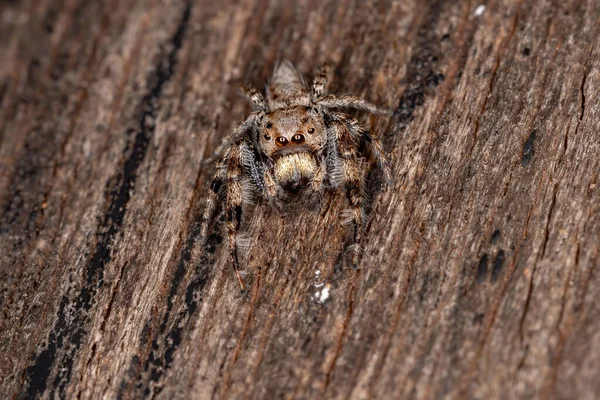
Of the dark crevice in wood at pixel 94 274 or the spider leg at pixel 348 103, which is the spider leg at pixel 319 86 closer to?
the spider leg at pixel 348 103

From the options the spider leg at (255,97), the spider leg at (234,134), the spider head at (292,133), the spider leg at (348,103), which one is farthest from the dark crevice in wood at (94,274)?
the spider leg at (348,103)

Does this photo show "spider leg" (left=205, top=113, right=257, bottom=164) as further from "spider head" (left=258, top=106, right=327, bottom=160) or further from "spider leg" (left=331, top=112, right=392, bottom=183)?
"spider leg" (left=331, top=112, right=392, bottom=183)

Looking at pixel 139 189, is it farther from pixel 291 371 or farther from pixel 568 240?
pixel 568 240

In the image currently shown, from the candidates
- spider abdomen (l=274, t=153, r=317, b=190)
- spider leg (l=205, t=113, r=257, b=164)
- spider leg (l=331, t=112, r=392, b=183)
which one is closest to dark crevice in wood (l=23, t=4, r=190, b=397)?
spider leg (l=205, t=113, r=257, b=164)

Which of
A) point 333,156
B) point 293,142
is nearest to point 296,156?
point 293,142

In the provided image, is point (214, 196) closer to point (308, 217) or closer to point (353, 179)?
point (308, 217)

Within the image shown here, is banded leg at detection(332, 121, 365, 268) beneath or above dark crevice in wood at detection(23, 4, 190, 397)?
above

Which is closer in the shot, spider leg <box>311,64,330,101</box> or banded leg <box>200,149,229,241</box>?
banded leg <box>200,149,229,241</box>

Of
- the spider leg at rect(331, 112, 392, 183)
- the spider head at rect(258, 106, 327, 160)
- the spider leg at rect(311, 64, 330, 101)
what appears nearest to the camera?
the spider leg at rect(331, 112, 392, 183)
